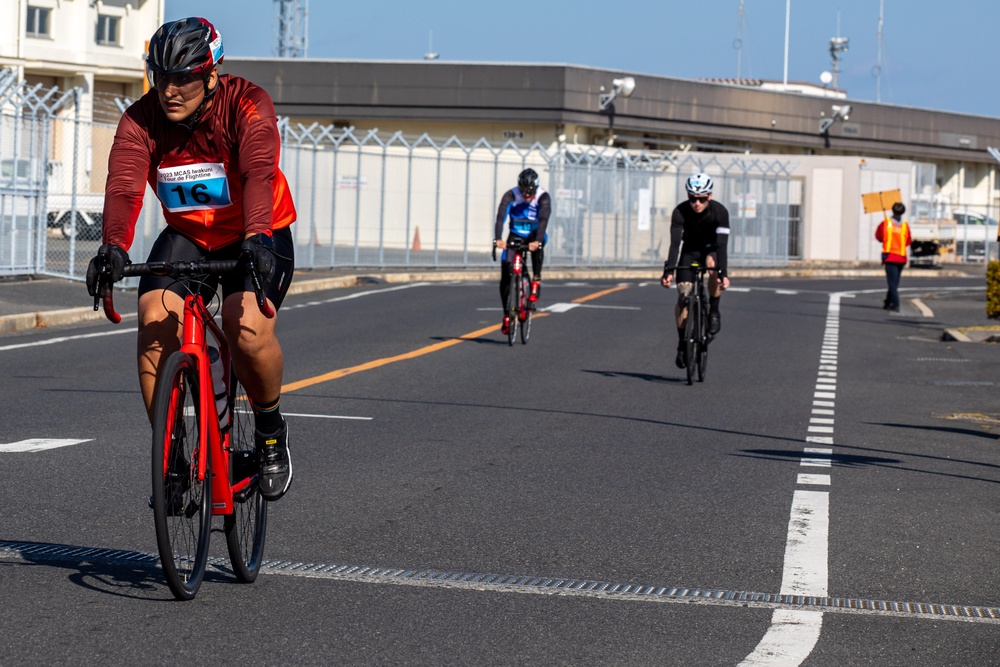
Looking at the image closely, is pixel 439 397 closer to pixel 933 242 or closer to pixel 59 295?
pixel 59 295

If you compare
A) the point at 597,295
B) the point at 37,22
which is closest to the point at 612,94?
the point at 37,22

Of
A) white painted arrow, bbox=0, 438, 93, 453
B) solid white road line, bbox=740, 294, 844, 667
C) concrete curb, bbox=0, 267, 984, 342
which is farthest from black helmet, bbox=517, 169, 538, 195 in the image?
white painted arrow, bbox=0, 438, 93, 453

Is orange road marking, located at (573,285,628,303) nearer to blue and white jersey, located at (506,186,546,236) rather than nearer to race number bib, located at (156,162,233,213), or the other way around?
blue and white jersey, located at (506,186,546,236)

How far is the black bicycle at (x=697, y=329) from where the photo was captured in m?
14.2

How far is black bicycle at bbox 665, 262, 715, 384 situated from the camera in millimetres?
14164

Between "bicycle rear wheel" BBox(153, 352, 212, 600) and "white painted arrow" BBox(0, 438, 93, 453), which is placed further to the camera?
"white painted arrow" BBox(0, 438, 93, 453)

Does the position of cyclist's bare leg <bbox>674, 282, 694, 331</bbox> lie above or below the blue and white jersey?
below

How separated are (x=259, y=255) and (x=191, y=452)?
2.19 feet

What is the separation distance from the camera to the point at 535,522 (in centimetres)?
709

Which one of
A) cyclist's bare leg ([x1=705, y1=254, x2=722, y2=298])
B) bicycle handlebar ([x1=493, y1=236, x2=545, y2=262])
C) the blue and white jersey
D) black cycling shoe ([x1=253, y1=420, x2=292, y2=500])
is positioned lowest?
black cycling shoe ([x1=253, y1=420, x2=292, y2=500])

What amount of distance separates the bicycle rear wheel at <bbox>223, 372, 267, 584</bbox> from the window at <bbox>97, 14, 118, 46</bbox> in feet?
184

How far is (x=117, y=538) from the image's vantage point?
20.7 feet

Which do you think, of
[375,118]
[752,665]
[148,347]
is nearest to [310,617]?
[148,347]

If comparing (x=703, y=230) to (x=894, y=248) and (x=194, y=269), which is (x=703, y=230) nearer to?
(x=194, y=269)
